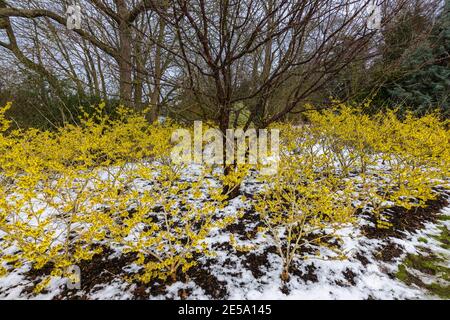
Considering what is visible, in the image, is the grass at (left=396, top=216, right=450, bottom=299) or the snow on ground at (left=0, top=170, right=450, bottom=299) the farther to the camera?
the grass at (left=396, top=216, right=450, bottom=299)

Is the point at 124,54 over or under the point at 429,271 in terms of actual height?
over

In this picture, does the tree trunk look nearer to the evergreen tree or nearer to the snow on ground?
the snow on ground

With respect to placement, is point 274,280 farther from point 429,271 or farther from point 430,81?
point 430,81

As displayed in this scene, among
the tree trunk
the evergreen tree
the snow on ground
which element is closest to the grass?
the snow on ground

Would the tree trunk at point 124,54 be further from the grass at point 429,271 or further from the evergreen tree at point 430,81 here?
the evergreen tree at point 430,81

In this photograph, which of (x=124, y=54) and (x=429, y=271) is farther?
(x=124, y=54)

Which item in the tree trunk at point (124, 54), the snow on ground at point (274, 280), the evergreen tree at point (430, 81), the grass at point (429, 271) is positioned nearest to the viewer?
the snow on ground at point (274, 280)

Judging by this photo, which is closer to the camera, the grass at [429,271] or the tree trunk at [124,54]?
the grass at [429,271]

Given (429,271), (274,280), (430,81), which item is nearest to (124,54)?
(274,280)

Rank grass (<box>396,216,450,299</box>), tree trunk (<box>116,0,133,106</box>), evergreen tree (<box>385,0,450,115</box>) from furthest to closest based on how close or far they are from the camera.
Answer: evergreen tree (<box>385,0,450,115</box>)
tree trunk (<box>116,0,133,106</box>)
grass (<box>396,216,450,299</box>)

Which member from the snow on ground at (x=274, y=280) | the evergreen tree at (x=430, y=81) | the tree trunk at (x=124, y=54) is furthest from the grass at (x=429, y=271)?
the evergreen tree at (x=430, y=81)

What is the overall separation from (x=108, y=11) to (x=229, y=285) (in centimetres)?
273

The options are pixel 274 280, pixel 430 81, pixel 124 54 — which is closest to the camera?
pixel 274 280
